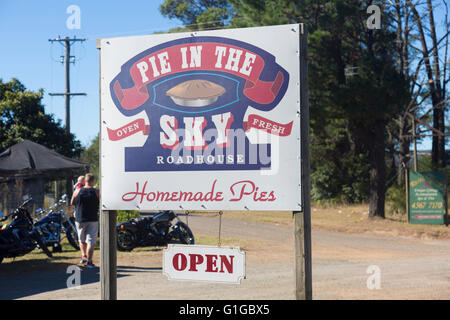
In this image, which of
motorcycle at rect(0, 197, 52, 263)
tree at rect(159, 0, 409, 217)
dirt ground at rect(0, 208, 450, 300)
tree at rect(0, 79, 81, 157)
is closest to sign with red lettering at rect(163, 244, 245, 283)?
dirt ground at rect(0, 208, 450, 300)

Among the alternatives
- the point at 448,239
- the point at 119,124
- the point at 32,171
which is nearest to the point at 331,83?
the point at 448,239

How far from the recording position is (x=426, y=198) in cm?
2230

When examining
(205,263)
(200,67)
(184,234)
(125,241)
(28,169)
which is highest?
(200,67)

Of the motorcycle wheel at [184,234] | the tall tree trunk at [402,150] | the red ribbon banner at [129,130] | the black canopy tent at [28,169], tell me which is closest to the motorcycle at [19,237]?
the motorcycle wheel at [184,234]

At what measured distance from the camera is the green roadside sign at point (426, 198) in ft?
72.4

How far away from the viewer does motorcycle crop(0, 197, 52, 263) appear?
38.4 feet

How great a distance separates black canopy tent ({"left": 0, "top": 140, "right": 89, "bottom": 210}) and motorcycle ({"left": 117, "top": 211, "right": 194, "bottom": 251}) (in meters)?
4.56

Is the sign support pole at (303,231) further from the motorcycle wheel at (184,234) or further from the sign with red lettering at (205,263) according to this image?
the motorcycle wheel at (184,234)

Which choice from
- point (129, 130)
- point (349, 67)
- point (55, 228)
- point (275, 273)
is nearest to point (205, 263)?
point (129, 130)

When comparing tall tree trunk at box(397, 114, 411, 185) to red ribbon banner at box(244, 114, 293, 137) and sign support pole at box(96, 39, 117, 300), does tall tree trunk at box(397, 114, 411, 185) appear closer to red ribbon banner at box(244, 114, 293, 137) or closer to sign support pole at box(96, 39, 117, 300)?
red ribbon banner at box(244, 114, 293, 137)

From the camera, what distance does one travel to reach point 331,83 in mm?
23719

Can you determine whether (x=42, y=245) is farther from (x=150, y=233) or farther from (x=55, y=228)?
(x=150, y=233)

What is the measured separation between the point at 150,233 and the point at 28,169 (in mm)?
5067

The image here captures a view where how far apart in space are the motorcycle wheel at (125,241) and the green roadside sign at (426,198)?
12.9 meters
